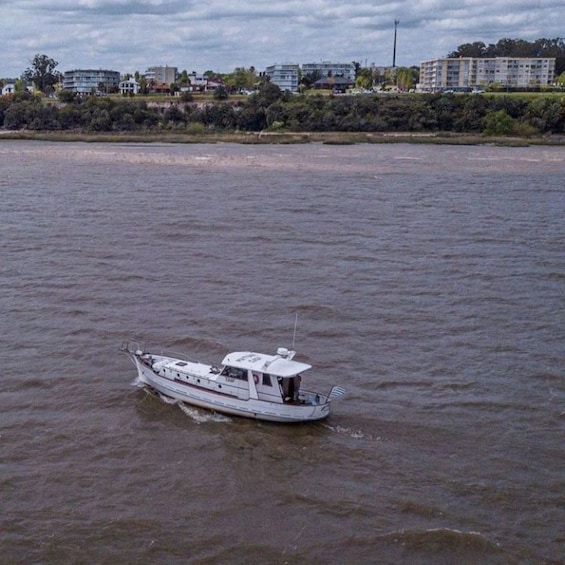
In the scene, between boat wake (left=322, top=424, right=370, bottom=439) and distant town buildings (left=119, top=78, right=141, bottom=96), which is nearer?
boat wake (left=322, top=424, right=370, bottom=439)

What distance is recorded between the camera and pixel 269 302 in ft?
94.7

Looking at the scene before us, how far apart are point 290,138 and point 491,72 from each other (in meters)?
105

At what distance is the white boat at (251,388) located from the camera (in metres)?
19.6

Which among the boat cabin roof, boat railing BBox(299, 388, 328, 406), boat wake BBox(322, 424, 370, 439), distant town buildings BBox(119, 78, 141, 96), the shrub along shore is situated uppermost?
distant town buildings BBox(119, 78, 141, 96)

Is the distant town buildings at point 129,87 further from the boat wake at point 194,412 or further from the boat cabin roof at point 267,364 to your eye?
the boat cabin roof at point 267,364

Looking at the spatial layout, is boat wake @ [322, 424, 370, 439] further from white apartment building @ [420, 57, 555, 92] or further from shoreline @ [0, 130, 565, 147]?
white apartment building @ [420, 57, 555, 92]

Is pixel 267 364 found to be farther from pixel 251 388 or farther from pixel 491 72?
pixel 491 72

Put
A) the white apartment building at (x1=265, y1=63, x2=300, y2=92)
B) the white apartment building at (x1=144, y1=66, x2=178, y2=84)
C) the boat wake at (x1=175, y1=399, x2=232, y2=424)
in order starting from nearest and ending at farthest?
the boat wake at (x1=175, y1=399, x2=232, y2=424) < the white apartment building at (x1=265, y1=63, x2=300, y2=92) < the white apartment building at (x1=144, y1=66, x2=178, y2=84)

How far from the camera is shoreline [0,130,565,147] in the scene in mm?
99062

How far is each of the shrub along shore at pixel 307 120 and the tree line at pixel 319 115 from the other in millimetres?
129

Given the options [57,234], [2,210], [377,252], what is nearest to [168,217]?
[57,234]

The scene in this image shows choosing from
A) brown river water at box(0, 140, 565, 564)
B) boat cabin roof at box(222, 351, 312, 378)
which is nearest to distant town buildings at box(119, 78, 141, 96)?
brown river water at box(0, 140, 565, 564)

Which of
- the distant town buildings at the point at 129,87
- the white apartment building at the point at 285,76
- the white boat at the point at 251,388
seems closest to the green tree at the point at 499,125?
the white apartment building at the point at 285,76

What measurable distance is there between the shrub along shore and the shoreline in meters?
0.13
